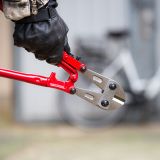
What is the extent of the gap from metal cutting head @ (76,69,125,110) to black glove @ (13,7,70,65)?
0.35 m

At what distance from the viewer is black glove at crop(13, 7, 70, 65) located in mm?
3891

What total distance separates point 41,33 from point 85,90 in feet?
1.79

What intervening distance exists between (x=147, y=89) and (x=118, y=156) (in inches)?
64.7

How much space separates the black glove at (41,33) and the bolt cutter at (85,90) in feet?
0.77

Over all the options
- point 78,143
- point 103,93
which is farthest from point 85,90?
point 78,143

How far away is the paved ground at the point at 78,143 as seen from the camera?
8.38m

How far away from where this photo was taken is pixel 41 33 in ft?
12.8

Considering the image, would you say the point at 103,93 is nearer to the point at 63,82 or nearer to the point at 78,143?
the point at 63,82

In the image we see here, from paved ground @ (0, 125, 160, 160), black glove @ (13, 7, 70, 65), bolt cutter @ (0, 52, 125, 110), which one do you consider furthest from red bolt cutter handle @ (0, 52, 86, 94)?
paved ground @ (0, 125, 160, 160)

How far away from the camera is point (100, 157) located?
27.1 feet

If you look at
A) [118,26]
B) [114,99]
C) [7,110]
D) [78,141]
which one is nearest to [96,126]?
[78,141]

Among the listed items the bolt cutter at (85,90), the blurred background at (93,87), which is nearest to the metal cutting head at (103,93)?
the bolt cutter at (85,90)

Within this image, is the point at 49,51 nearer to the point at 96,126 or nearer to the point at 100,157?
the point at 100,157

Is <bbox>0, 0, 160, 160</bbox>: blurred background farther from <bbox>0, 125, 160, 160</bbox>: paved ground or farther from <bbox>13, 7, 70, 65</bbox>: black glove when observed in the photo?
<bbox>13, 7, 70, 65</bbox>: black glove
